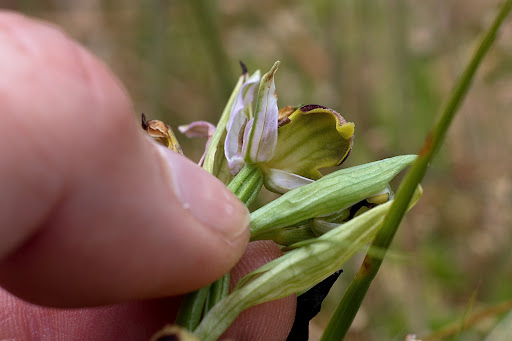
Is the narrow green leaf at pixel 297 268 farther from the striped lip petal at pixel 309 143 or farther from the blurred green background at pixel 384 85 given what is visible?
the blurred green background at pixel 384 85

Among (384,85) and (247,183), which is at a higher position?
(247,183)

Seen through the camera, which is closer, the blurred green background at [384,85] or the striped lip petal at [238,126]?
the striped lip petal at [238,126]

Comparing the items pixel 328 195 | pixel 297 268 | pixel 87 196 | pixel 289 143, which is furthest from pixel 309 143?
pixel 87 196

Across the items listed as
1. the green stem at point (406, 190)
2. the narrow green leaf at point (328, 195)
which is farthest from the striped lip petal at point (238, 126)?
the green stem at point (406, 190)

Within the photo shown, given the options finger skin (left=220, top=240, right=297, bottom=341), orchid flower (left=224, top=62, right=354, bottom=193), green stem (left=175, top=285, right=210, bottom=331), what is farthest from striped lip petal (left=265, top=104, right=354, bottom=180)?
green stem (left=175, top=285, right=210, bottom=331)

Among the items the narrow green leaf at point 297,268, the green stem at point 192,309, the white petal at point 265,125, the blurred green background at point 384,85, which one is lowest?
the blurred green background at point 384,85

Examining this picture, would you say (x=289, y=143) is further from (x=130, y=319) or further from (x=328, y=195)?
(x=130, y=319)

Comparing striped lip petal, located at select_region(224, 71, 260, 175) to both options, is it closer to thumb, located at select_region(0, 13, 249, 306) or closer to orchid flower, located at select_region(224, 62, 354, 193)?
orchid flower, located at select_region(224, 62, 354, 193)
